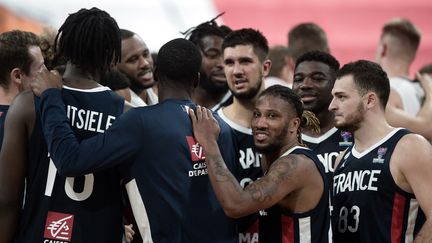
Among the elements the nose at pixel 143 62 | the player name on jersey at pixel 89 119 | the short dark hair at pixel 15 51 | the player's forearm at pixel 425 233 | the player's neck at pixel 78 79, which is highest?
the short dark hair at pixel 15 51

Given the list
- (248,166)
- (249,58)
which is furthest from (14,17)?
(248,166)

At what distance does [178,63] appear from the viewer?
177 inches

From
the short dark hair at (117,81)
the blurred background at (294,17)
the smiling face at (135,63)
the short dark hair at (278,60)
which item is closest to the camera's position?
the short dark hair at (117,81)

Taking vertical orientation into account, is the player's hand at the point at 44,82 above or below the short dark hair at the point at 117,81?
above

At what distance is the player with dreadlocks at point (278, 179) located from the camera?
4465 mm

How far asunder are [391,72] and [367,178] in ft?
10.8

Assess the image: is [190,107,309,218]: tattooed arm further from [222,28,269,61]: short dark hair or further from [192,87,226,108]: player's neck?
[192,87,226,108]: player's neck

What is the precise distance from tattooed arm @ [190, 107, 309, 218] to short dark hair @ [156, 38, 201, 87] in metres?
0.20

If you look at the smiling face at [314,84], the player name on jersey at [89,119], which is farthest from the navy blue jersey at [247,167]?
the player name on jersey at [89,119]

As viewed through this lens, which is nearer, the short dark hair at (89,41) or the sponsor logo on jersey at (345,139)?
the short dark hair at (89,41)

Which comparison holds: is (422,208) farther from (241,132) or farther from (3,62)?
(3,62)

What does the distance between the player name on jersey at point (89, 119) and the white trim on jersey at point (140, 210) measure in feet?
1.15

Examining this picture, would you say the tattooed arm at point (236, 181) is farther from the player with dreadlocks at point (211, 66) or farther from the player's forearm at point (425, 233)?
the player with dreadlocks at point (211, 66)

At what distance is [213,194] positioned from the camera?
15.1 feet
